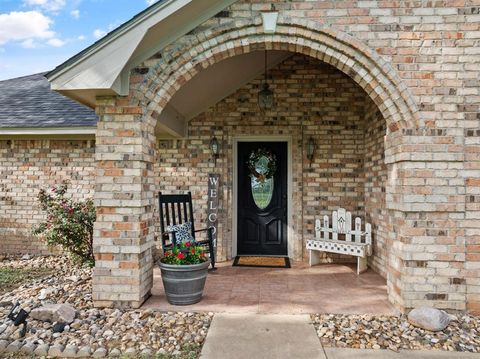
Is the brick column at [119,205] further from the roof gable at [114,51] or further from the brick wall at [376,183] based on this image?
the brick wall at [376,183]

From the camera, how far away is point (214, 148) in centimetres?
532

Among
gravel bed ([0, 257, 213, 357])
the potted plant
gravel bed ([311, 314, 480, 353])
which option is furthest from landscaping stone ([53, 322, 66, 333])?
gravel bed ([311, 314, 480, 353])

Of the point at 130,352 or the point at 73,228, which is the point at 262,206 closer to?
the point at 73,228

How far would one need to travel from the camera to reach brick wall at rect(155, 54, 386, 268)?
5348 millimetres

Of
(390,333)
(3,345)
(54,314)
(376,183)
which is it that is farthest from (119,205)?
(376,183)

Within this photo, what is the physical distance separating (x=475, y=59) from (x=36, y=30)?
99.7ft

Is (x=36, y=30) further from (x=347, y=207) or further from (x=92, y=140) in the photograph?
(x=347, y=207)

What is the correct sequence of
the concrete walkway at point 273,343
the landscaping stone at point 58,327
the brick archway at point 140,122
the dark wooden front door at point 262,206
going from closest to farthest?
the concrete walkway at point 273,343 → the landscaping stone at point 58,327 → the brick archway at point 140,122 → the dark wooden front door at point 262,206

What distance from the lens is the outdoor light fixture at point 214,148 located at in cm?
533

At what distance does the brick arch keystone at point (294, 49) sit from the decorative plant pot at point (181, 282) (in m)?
1.66

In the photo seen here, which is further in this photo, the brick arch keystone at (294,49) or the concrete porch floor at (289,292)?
the concrete porch floor at (289,292)

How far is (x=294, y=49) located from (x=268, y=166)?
2.51 meters

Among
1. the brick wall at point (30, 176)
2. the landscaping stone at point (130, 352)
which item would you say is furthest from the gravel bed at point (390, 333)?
the brick wall at point (30, 176)

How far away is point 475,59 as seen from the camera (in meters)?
3.17
